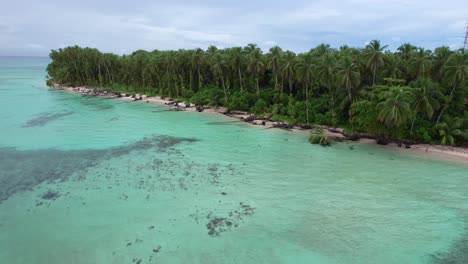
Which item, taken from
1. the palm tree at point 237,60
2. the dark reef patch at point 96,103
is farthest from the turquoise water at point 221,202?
the dark reef patch at point 96,103

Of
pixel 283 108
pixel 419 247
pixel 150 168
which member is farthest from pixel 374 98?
pixel 150 168

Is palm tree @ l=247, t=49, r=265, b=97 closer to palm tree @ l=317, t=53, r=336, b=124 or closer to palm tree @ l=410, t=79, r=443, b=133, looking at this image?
palm tree @ l=317, t=53, r=336, b=124

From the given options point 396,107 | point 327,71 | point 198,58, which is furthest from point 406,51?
point 198,58

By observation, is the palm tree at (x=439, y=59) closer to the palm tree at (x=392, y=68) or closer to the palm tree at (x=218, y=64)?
the palm tree at (x=392, y=68)

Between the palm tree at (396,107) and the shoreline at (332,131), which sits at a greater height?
the palm tree at (396,107)

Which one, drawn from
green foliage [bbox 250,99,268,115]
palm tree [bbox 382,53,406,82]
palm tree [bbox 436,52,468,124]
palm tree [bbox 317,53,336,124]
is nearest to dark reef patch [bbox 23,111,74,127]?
green foliage [bbox 250,99,268,115]

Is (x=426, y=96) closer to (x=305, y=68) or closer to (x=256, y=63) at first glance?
(x=305, y=68)

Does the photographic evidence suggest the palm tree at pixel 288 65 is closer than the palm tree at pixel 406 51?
No
